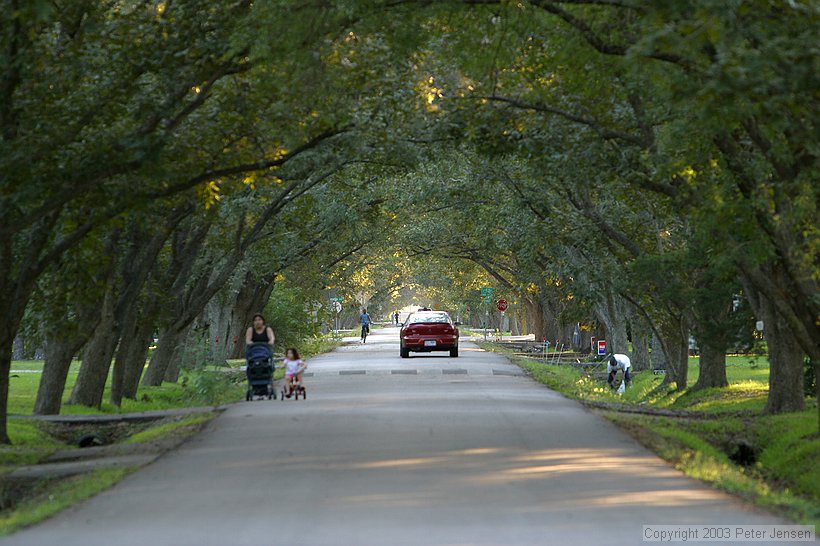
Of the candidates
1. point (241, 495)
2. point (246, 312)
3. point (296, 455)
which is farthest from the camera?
point (246, 312)

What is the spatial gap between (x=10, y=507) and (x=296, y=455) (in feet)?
12.0

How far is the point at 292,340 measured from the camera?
53906mm

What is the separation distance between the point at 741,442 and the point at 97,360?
499 inches

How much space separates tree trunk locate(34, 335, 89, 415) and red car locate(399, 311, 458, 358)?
25414mm

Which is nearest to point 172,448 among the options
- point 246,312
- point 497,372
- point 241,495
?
point 241,495

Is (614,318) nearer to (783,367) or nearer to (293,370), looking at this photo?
(293,370)

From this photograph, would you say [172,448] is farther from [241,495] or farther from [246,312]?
[246,312]

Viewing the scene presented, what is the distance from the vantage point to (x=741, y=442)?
19.6 meters

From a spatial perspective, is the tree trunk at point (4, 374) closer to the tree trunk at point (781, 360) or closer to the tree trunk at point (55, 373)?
the tree trunk at point (55, 373)

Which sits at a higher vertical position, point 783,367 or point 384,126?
point 384,126

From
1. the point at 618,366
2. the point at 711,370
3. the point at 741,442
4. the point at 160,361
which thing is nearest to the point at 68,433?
the point at 741,442

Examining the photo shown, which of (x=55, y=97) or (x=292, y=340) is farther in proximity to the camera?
(x=292, y=340)

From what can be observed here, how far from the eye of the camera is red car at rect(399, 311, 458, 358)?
163 ft

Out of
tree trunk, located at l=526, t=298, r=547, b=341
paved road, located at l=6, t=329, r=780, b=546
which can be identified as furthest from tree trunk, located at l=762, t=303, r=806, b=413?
tree trunk, located at l=526, t=298, r=547, b=341
